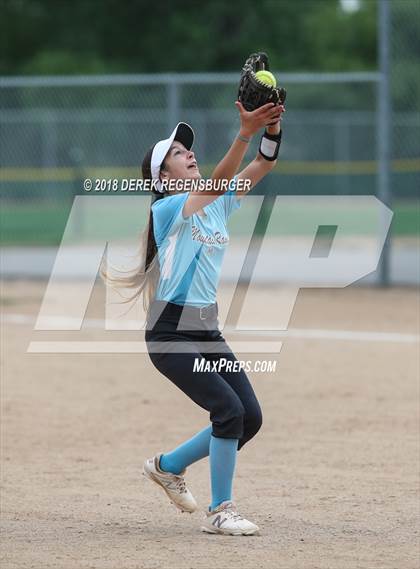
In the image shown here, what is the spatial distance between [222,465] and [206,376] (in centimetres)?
42

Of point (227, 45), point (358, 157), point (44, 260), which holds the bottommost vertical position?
point (44, 260)

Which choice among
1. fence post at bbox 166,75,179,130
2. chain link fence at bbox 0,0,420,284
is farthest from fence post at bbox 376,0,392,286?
fence post at bbox 166,75,179,130

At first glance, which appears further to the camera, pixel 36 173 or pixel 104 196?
pixel 104 196

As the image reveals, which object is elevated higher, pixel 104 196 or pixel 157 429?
pixel 104 196

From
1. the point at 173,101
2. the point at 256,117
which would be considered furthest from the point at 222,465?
the point at 173,101

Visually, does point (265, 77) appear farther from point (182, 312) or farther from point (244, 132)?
point (182, 312)

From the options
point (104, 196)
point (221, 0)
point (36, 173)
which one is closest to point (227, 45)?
point (221, 0)

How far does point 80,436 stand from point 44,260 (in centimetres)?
1094

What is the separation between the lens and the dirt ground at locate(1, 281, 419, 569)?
5.23m

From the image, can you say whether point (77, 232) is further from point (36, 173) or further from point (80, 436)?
point (80, 436)

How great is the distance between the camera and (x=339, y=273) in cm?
1619

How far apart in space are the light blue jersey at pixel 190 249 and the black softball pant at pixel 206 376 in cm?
10

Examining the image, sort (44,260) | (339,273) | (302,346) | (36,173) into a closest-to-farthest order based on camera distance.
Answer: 1. (302,346)
2. (339,273)
3. (44,260)
4. (36,173)

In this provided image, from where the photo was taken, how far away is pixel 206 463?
7277 mm
